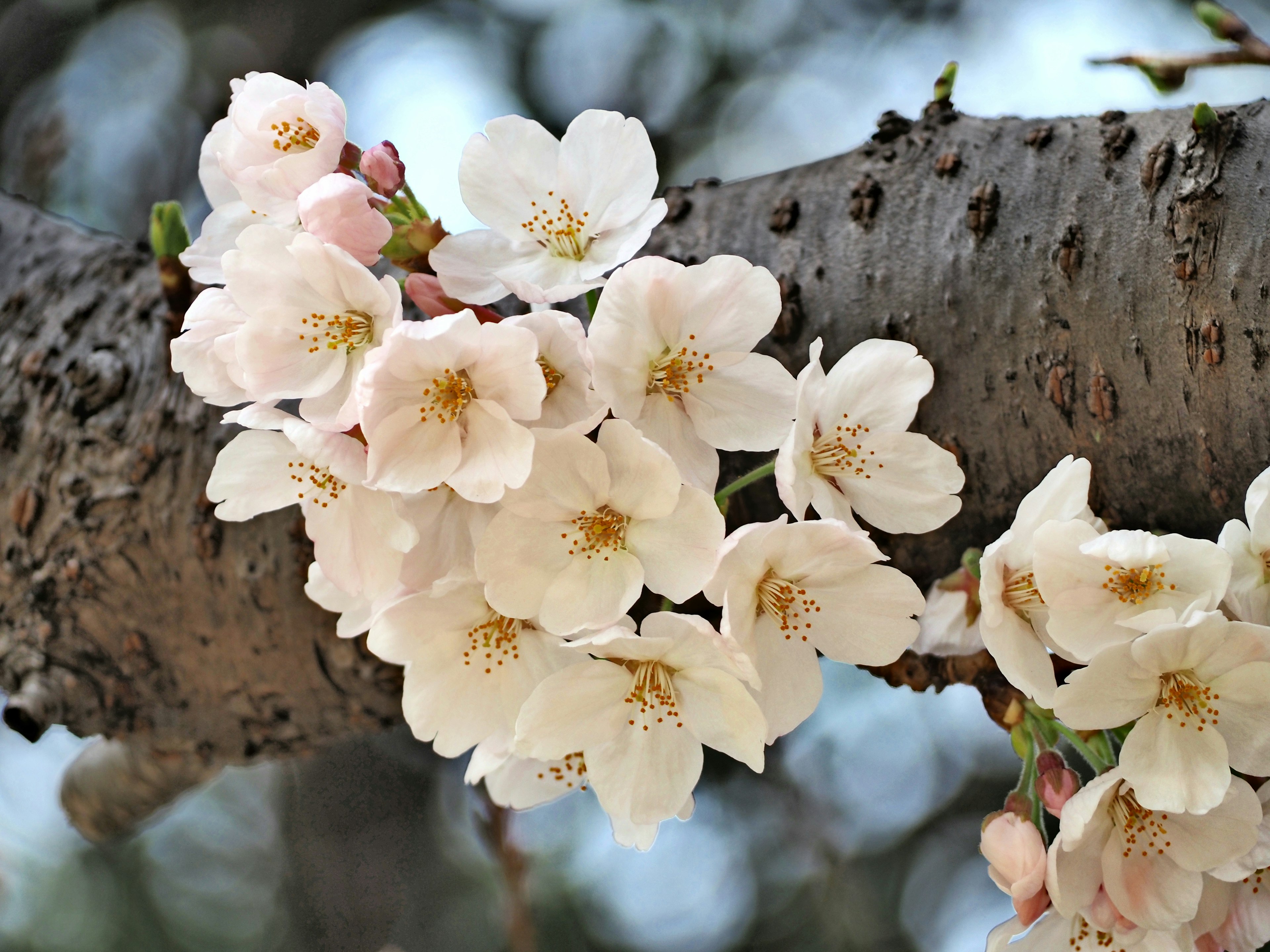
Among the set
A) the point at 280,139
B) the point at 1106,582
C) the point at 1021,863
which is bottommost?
the point at 1021,863

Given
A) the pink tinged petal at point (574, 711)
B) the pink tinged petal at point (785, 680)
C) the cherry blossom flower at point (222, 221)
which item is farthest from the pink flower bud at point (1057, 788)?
the cherry blossom flower at point (222, 221)

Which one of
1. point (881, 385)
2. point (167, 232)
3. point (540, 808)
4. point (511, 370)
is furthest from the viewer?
point (540, 808)

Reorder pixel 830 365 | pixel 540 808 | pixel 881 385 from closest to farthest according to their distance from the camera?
pixel 881 385 → pixel 830 365 → pixel 540 808

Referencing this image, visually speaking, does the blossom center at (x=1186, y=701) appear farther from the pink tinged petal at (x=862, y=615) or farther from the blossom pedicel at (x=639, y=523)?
the pink tinged petal at (x=862, y=615)

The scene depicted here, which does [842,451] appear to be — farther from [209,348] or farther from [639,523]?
[209,348]

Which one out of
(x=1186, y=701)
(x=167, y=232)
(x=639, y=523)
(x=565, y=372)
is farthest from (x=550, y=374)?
(x=167, y=232)

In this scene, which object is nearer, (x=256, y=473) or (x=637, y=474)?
(x=637, y=474)

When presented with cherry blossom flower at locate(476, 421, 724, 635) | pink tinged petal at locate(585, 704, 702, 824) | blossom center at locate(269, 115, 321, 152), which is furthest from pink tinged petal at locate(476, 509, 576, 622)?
blossom center at locate(269, 115, 321, 152)

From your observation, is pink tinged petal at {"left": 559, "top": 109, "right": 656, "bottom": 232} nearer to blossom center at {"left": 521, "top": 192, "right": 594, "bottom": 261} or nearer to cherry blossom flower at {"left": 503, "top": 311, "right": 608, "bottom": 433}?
blossom center at {"left": 521, "top": 192, "right": 594, "bottom": 261}
